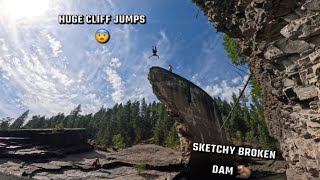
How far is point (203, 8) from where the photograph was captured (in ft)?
39.8

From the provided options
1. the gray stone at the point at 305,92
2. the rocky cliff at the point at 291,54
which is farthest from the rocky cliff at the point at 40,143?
the gray stone at the point at 305,92

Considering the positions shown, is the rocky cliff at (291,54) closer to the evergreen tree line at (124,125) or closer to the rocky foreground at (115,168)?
the rocky foreground at (115,168)

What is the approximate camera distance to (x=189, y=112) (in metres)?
23.8

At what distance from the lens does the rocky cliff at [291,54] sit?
6938 millimetres

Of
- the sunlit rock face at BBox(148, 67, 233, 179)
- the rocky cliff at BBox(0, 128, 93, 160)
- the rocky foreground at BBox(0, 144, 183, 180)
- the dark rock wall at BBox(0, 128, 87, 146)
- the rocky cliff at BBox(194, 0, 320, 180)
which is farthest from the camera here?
the dark rock wall at BBox(0, 128, 87, 146)

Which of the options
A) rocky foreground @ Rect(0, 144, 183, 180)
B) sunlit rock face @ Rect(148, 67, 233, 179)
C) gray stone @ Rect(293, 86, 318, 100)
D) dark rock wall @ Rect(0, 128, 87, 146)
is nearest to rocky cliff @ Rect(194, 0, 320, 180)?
gray stone @ Rect(293, 86, 318, 100)

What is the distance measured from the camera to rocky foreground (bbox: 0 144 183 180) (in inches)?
923

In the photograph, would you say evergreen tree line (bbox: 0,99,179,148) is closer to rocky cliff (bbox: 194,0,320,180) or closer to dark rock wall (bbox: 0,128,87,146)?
dark rock wall (bbox: 0,128,87,146)

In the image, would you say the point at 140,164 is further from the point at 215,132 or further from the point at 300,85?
the point at 300,85

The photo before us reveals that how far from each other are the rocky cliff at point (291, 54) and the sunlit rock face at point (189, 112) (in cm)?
1258

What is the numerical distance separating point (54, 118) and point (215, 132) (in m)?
99.3

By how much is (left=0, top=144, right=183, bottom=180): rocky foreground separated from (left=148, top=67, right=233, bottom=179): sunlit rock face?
100 inches

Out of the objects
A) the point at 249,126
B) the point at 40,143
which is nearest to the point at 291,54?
the point at 40,143

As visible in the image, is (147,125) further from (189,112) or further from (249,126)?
(189,112)
